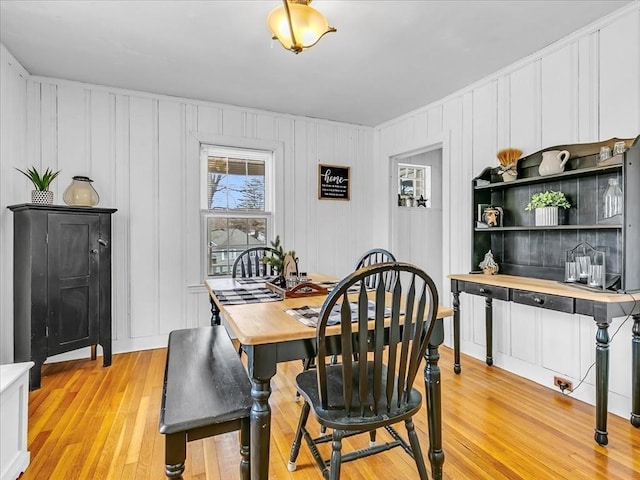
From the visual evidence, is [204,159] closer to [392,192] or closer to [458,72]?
[392,192]

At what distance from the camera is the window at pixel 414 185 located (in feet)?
15.5

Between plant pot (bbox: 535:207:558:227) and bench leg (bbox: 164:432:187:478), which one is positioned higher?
plant pot (bbox: 535:207:558:227)

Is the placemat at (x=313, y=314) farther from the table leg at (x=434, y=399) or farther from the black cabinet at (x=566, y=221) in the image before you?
the black cabinet at (x=566, y=221)

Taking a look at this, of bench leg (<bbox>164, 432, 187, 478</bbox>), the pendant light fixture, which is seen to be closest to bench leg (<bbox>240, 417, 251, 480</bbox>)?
bench leg (<bbox>164, 432, 187, 478</bbox>)

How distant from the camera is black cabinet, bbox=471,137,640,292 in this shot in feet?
6.58

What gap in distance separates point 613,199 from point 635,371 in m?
1.01

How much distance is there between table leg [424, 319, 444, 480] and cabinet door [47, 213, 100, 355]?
9.21 ft

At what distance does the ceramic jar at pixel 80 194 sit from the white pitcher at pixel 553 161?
11.9ft

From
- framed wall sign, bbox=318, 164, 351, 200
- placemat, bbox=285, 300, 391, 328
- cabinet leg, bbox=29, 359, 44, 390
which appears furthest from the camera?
framed wall sign, bbox=318, 164, 351, 200

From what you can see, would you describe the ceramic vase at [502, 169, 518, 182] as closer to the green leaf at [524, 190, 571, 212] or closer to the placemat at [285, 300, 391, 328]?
the green leaf at [524, 190, 571, 212]

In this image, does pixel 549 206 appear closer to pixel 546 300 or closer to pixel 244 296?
pixel 546 300

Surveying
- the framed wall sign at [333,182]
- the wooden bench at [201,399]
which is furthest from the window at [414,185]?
the wooden bench at [201,399]

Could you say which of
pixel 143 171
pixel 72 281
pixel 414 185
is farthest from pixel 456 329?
pixel 143 171

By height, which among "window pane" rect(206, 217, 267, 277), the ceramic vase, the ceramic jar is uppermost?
the ceramic vase
